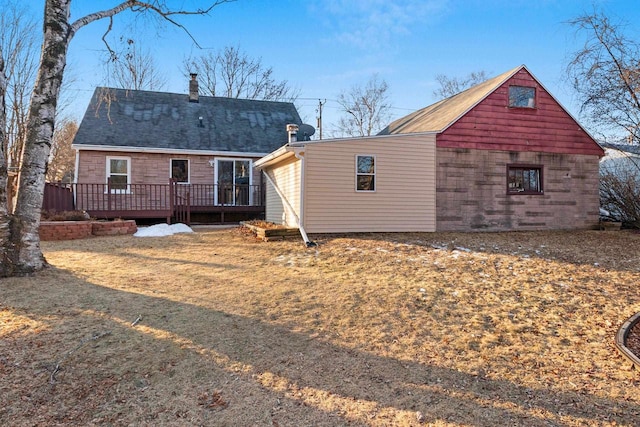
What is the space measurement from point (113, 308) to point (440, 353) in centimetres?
370

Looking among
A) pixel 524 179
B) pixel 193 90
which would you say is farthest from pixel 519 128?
pixel 193 90

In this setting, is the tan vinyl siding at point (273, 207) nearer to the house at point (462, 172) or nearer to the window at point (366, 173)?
the house at point (462, 172)

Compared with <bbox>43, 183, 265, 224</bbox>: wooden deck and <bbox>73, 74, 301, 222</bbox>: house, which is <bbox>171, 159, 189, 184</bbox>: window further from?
<bbox>43, 183, 265, 224</bbox>: wooden deck

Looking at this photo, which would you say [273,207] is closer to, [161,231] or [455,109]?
[161,231]

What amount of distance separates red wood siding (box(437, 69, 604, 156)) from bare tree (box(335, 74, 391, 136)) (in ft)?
63.7

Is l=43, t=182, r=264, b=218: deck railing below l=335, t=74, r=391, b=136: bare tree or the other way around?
below

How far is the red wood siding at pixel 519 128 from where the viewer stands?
10.8 m

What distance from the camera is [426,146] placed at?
10.5 metres

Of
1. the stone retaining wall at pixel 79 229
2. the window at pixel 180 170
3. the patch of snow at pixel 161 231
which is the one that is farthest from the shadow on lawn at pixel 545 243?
the window at pixel 180 170

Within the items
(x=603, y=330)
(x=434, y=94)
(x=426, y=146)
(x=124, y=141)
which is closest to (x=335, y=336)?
(x=603, y=330)

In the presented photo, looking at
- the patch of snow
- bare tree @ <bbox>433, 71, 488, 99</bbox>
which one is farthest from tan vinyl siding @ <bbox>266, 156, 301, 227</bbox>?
bare tree @ <bbox>433, 71, 488, 99</bbox>

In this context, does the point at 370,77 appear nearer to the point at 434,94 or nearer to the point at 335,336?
the point at 434,94

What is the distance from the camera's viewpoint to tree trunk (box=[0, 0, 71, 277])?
553 cm

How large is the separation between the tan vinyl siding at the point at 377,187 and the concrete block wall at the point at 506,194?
489 millimetres
